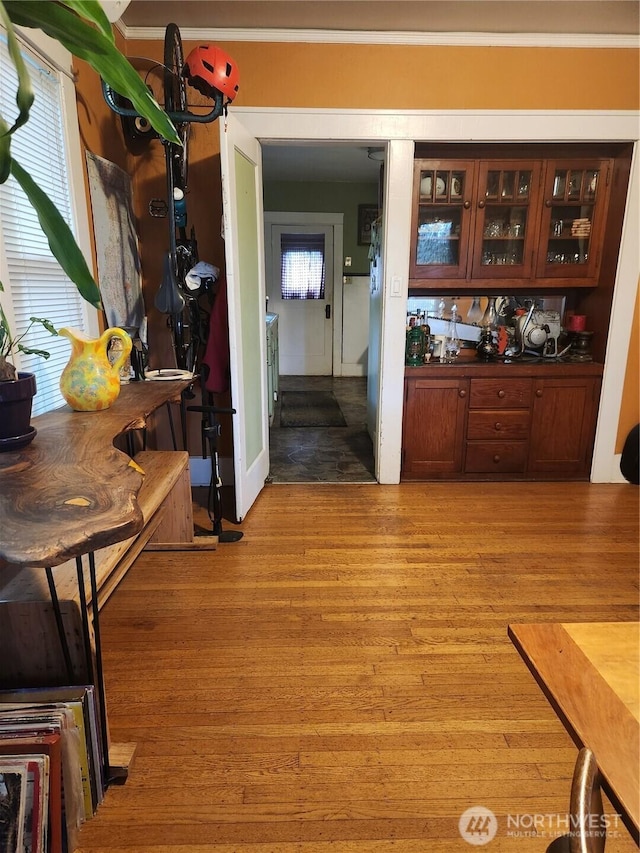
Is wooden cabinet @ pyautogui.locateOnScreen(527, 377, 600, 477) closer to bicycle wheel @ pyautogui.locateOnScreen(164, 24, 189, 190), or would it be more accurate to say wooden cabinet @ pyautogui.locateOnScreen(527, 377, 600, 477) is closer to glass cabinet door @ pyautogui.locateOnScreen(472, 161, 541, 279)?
glass cabinet door @ pyautogui.locateOnScreen(472, 161, 541, 279)

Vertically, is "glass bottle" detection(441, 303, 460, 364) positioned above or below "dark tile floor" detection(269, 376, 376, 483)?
above

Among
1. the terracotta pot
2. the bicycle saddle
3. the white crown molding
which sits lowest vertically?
the terracotta pot

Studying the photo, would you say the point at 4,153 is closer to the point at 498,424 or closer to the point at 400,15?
the point at 400,15

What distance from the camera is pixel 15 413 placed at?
1.35 m

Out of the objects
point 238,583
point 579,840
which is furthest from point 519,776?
point 238,583

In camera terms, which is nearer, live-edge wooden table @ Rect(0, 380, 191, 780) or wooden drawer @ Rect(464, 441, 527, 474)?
live-edge wooden table @ Rect(0, 380, 191, 780)

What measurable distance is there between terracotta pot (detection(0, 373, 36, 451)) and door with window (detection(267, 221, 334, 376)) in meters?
5.57

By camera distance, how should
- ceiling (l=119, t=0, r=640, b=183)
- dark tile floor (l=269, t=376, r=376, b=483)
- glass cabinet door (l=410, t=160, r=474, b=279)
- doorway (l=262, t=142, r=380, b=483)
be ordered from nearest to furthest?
ceiling (l=119, t=0, r=640, b=183) < glass cabinet door (l=410, t=160, r=474, b=279) < dark tile floor (l=269, t=376, r=376, b=483) < doorway (l=262, t=142, r=380, b=483)

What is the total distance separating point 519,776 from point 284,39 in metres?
3.52

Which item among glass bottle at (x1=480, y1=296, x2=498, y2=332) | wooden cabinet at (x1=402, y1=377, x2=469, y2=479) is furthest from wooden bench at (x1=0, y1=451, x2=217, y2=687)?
glass bottle at (x1=480, y1=296, x2=498, y2=332)

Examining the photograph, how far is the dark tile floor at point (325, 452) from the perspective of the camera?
354 centimetres

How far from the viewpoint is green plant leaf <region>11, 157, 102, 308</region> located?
814 mm

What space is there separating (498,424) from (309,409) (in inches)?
94.3

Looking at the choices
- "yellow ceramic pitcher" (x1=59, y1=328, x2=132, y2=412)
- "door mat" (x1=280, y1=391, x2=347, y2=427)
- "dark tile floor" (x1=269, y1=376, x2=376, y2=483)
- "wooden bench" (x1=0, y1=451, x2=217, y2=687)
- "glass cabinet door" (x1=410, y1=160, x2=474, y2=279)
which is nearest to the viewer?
"wooden bench" (x1=0, y1=451, x2=217, y2=687)
